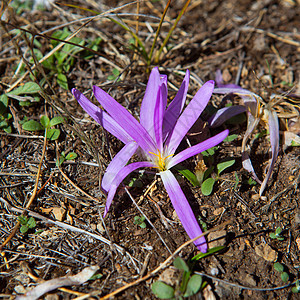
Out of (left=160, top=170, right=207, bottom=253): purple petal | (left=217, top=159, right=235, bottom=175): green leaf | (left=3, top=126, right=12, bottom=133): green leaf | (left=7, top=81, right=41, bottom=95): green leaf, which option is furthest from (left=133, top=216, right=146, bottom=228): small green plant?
(left=7, top=81, right=41, bottom=95): green leaf

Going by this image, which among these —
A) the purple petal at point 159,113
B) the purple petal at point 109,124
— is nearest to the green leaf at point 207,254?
the purple petal at point 159,113

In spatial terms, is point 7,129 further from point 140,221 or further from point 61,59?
point 140,221

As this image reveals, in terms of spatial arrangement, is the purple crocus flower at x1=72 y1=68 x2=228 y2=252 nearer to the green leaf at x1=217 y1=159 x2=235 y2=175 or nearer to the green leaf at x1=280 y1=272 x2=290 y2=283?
the green leaf at x1=217 y1=159 x2=235 y2=175

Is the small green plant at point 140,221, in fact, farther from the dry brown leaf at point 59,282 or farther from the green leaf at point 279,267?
the green leaf at point 279,267

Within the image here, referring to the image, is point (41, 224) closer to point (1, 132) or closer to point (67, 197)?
point (67, 197)

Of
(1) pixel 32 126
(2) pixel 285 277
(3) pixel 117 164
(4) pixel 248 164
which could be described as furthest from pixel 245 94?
(1) pixel 32 126

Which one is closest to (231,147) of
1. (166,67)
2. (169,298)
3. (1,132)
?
(166,67)
